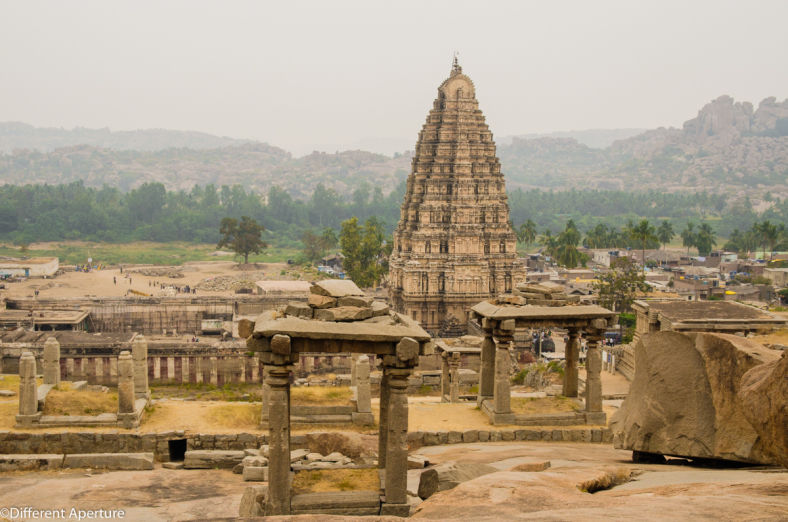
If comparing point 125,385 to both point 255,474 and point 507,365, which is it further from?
point 507,365

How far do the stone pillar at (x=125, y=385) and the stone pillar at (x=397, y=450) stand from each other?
283 inches

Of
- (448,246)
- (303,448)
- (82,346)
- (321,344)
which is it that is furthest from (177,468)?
(448,246)

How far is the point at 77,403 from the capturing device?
1822 cm

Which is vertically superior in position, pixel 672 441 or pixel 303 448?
pixel 672 441

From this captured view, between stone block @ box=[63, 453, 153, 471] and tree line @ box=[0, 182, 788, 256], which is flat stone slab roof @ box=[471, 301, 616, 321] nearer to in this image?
stone block @ box=[63, 453, 153, 471]

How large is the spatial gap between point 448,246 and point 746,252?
5428 centimetres

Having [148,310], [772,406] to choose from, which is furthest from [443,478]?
[148,310]

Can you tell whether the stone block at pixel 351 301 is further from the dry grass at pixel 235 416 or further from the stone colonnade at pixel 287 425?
the dry grass at pixel 235 416

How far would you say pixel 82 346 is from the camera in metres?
→ 37.2

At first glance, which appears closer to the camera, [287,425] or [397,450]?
[397,450]

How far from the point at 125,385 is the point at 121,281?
191 feet

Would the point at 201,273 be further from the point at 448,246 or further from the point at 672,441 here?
the point at 672,441

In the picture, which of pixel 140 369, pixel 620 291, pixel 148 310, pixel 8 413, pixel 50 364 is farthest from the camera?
pixel 620 291

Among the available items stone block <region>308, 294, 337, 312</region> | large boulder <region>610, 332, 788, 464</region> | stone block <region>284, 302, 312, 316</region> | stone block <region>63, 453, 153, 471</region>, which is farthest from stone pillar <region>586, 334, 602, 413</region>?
stone block <region>63, 453, 153, 471</region>
